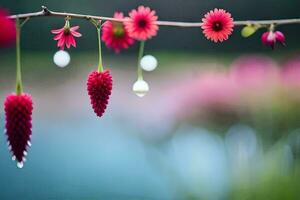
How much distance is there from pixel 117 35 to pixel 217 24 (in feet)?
0.55

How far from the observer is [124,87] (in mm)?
1530

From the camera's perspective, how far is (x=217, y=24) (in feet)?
2.96

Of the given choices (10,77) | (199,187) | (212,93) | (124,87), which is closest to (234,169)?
(199,187)

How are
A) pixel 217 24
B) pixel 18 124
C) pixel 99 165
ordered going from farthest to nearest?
1. pixel 99 165
2. pixel 217 24
3. pixel 18 124

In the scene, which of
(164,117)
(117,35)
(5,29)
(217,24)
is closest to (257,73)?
(164,117)

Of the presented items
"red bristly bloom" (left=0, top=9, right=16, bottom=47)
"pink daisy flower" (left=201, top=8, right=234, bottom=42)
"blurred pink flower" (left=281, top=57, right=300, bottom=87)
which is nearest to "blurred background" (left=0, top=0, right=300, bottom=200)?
"blurred pink flower" (left=281, top=57, right=300, bottom=87)

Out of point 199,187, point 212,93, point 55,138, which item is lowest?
point 199,187

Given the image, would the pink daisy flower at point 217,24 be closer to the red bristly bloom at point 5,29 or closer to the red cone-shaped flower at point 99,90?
the red cone-shaped flower at point 99,90

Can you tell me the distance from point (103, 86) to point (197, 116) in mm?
617

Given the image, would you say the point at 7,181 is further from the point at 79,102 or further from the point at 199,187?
the point at 199,187

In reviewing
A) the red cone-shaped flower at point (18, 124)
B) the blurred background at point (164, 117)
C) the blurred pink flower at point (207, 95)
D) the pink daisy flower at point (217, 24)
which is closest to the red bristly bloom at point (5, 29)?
the red cone-shaped flower at point (18, 124)

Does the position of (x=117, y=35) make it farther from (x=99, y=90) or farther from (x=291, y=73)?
(x=291, y=73)

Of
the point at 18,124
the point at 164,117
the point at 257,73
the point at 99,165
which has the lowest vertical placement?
the point at 18,124

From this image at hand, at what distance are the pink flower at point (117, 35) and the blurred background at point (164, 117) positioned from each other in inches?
20.4
